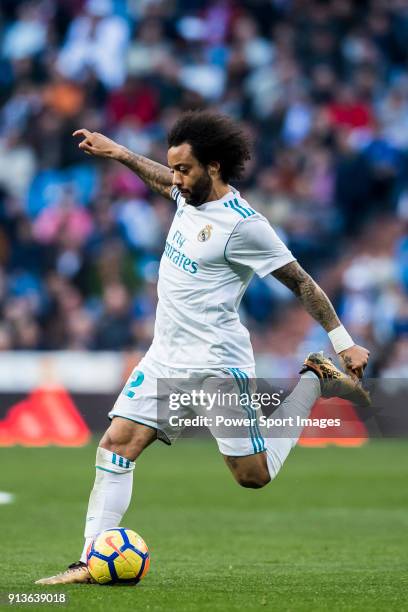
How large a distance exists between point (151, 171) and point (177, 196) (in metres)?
0.36

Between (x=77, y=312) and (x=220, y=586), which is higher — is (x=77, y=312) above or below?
above

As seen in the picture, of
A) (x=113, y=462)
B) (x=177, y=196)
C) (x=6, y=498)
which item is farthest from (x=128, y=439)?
(x=6, y=498)

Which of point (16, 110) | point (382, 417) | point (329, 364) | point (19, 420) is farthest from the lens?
point (16, 110)

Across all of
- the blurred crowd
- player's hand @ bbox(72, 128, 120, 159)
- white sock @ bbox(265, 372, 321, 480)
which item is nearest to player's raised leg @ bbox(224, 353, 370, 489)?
white sock @ bbox(265, 372, 321, 480)

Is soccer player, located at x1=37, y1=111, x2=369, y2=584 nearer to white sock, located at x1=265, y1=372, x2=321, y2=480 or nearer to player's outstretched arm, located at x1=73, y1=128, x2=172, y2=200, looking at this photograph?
white sock, located at x1=265, y1=372, x2=321, y2=480

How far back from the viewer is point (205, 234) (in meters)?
7.02

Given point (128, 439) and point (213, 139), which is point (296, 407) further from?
point (213, 139)

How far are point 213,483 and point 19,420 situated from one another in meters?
4.58

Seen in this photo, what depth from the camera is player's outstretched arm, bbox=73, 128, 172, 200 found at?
306 inches

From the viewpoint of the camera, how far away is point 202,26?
20750mm

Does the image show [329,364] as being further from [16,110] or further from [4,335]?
[16,110]

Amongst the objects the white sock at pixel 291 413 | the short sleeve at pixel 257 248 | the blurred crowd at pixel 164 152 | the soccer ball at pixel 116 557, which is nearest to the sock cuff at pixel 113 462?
the soccer ball at pixel 116 557

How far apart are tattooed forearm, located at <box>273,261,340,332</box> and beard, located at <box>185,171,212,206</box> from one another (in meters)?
0.56

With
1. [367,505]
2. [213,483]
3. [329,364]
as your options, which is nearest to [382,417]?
[367,505]
